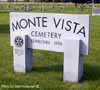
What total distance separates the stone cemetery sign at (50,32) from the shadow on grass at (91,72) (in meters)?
0.80

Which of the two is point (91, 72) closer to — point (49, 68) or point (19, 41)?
point (49, 68)

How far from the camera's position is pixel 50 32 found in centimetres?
859

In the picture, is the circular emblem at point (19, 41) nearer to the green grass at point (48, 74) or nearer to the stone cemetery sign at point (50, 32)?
the stone cemetery sign at point (50, 32)

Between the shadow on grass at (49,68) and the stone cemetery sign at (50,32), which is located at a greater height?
the stone cemetery sign at (50,32)

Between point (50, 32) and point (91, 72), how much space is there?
1.63 metres

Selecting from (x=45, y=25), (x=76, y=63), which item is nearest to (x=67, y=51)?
(x=76, y=63)

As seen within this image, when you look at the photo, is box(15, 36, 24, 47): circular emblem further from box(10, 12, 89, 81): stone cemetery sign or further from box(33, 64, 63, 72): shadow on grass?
box(33, 64, 63, 72): shadow on grass

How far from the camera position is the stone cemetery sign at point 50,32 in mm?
8117

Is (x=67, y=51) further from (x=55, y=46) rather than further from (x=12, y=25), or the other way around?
(x=12, y=25)

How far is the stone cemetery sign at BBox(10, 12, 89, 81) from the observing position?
320 inches

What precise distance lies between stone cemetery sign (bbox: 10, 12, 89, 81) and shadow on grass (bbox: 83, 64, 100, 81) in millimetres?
804

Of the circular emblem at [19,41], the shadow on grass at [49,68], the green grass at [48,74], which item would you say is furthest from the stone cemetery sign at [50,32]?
the shadow on grass at [49,68]

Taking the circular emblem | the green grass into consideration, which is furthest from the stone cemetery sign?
the green grass

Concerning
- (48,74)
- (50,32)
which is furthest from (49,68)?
(50,32)
